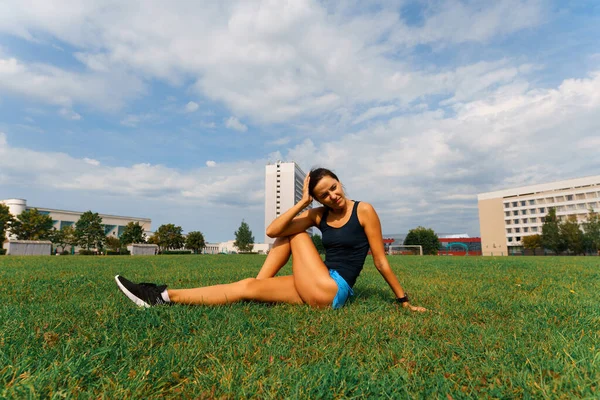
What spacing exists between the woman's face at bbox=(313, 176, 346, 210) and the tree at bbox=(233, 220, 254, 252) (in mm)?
78496

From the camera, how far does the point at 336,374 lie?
6.65 feet

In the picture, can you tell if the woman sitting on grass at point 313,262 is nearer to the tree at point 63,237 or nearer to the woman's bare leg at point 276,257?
the woman's bare leg at point 276,257

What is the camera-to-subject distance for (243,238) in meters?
81.0

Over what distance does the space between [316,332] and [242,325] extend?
65cm

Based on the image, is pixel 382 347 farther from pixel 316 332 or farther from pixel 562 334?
pixel 562 334

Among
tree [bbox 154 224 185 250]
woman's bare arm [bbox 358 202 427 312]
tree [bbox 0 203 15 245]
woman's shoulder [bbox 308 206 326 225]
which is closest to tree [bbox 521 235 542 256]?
tree [bbox 154 224 185 250]

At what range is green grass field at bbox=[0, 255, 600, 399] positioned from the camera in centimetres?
185

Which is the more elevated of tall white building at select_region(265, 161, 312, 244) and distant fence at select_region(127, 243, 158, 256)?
tall white building at select_region(265, 161, 312, 244)

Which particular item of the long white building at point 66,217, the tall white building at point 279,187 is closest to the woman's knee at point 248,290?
the long white building at point 66,217

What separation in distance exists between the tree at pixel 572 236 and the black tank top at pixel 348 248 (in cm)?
7562

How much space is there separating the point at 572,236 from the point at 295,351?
77749mm

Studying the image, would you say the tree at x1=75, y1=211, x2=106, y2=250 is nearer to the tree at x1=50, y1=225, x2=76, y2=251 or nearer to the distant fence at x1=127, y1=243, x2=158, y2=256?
the tree at x1=50, y1=225, x2=76, y2=251

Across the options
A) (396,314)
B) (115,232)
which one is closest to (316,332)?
(396,314)

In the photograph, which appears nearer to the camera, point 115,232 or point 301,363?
point 301,363
